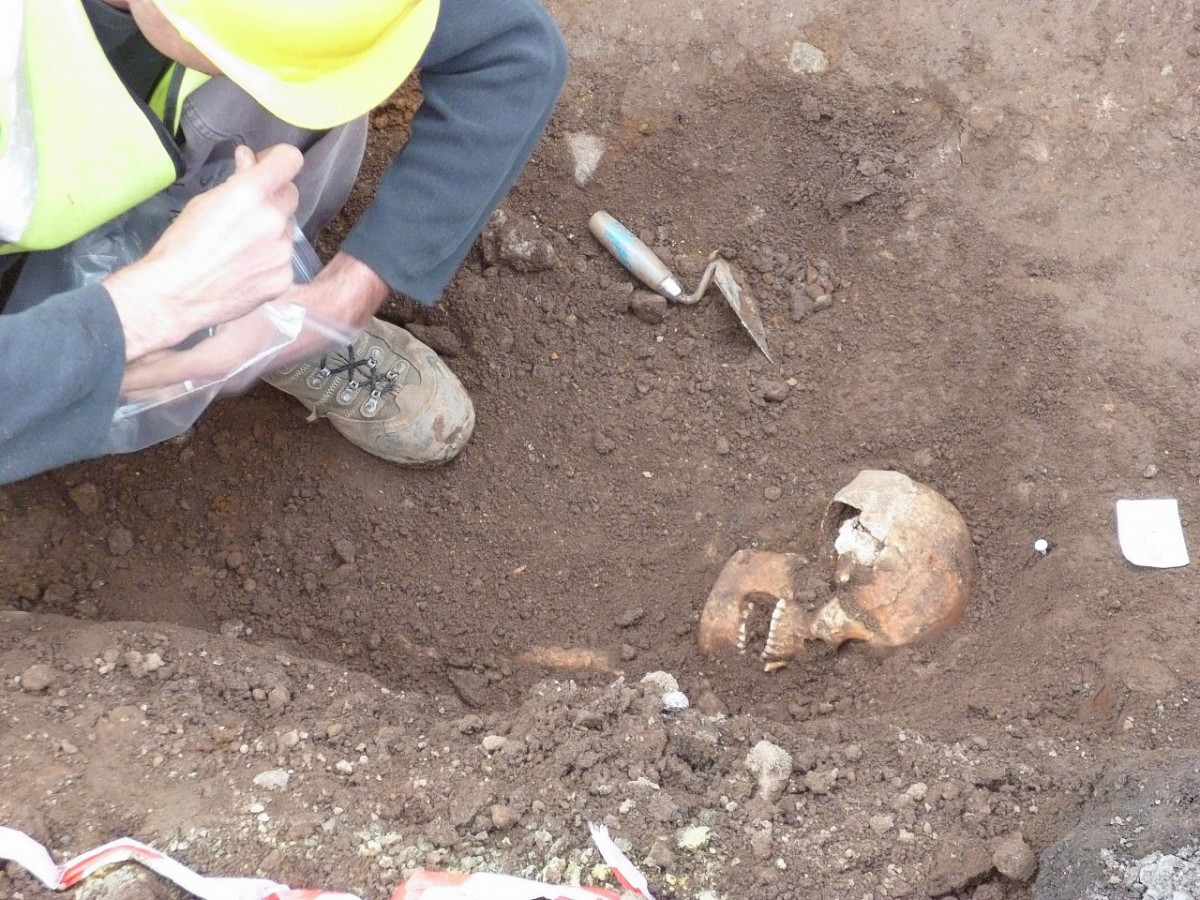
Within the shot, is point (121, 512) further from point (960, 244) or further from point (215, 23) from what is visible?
point (960, 244)

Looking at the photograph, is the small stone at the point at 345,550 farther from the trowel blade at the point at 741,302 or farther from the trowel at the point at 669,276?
the trowel blade at the point at 741,302

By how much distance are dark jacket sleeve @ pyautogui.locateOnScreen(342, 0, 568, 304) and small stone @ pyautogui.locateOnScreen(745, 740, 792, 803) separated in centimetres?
132

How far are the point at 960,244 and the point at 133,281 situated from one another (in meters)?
2.36

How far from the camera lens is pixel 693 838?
73.6 inches

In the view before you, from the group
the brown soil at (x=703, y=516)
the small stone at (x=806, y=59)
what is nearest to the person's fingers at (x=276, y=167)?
the brown soil at (x=703, y=516)

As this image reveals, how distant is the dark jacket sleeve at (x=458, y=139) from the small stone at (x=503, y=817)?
1.21m

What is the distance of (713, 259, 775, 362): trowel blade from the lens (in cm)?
314

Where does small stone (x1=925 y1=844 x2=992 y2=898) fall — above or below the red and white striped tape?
below

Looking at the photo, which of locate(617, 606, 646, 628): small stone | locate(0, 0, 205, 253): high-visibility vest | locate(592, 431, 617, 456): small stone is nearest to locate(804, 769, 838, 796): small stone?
locate(617, 606, 646, 628): small stone

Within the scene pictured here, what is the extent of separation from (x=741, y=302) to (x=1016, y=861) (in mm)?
1843

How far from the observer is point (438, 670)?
272 centimetres

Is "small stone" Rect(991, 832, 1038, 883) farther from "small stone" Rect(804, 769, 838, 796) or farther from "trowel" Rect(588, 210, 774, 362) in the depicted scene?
"trowel" Rect(588, 210, 774, 362)

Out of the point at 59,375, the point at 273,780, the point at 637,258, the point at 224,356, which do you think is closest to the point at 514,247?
the point at 637,258

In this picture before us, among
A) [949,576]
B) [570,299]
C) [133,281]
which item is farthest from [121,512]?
[949,576]
